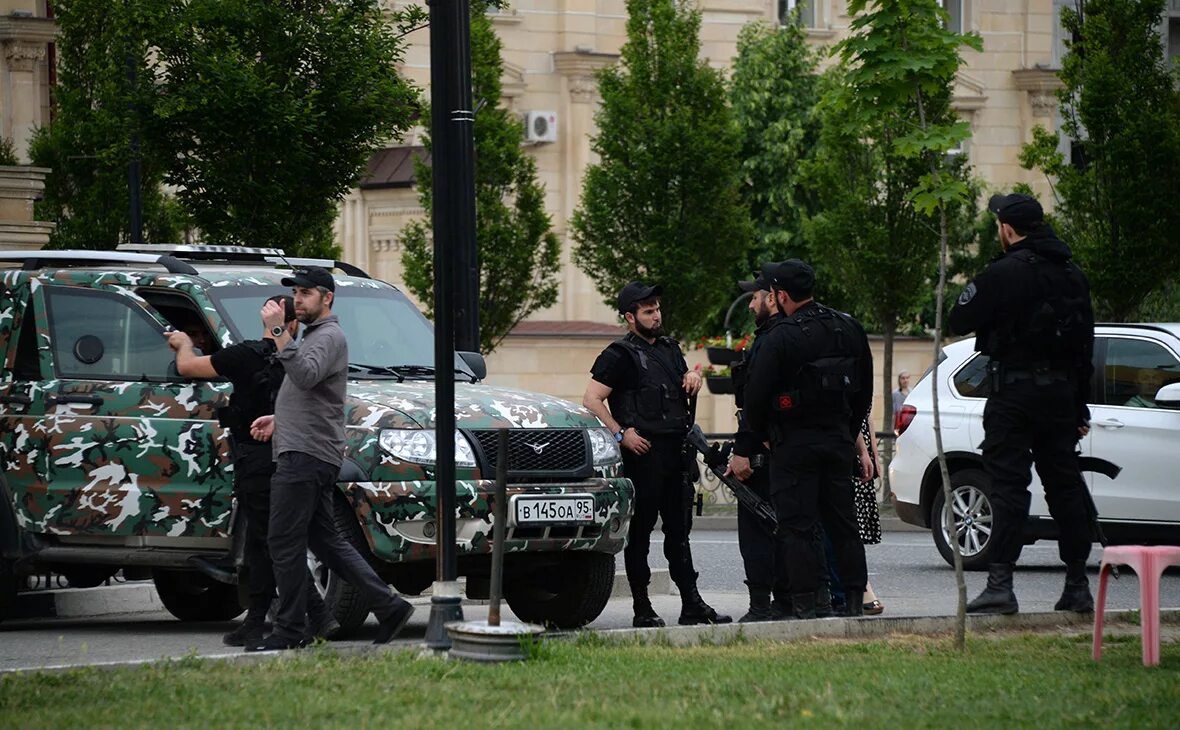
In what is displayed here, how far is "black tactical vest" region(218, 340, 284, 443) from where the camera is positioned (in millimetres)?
10703

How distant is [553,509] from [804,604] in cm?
138

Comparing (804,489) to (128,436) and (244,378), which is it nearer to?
(244,378)

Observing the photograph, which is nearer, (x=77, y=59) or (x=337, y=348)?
(x=337, y=348)

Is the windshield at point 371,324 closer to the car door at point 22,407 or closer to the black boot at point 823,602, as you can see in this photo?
the car door at point 22,407

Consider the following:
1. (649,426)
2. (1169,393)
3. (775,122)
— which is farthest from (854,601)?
(775,122)

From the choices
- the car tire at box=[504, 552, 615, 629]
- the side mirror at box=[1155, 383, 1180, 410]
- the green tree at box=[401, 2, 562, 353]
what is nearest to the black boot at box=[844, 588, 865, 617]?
the car tire at box=[504, 552, 615, 629]

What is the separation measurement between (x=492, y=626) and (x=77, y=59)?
21931mm

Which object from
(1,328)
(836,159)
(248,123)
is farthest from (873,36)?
(836,159)

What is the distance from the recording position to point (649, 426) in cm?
1180

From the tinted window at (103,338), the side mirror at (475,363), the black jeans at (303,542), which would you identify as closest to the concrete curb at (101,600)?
the side mirror at (475,363)

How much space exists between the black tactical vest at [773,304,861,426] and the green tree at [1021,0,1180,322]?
647 inches

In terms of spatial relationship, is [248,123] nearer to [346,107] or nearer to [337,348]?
[346,107]

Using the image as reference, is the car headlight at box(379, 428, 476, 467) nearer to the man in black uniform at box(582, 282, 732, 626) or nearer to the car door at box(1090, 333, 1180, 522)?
the man in black uniform at box(582, 282, 732, 626)

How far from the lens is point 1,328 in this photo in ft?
40.5
